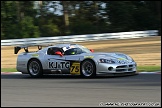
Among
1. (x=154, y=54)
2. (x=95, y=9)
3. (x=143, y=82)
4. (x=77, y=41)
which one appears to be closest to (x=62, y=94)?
(x=143, y=82)

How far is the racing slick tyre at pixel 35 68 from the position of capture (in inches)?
563

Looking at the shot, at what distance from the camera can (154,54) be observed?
2184 cm

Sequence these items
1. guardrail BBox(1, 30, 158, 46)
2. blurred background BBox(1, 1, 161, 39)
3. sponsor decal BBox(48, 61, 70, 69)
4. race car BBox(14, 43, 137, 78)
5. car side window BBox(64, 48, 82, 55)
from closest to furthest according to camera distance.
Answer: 1. race car BBox(14, 43, 137, 78)
2. sponsor decal BBox(48, 61, 70, 69)
3. car side window BBox(64, 48, 82, 55)
4. guardrail BBox(1, 30, 158, 46)
5. blurred background BBox(1, 1, 161, 39)

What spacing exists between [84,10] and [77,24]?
4328 mm

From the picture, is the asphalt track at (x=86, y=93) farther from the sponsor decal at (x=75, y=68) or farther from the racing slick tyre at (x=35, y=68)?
the racing slick tyre at (x=35, y=68)

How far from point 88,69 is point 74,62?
54 centimetres

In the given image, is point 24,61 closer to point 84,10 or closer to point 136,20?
point 136,20

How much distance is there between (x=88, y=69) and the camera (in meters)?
13.1

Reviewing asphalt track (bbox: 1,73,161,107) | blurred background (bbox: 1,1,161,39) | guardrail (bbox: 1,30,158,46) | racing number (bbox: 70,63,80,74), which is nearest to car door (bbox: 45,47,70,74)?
racing number (bbox: 70,63,80,74)

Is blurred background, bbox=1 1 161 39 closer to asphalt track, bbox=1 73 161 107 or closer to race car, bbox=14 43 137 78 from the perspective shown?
race car, bbox=14 43 137 78

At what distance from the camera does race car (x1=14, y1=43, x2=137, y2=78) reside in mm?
12875

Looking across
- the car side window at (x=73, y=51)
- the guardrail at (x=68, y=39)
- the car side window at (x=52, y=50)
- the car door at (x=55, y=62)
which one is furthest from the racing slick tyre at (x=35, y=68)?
the guardrail at (x=68, y=39)

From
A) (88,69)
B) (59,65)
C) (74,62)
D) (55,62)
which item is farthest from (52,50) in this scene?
(88,69)

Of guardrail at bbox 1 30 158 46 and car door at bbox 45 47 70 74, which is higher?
guardrail at bbox 1 30 158 46
